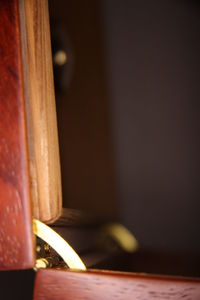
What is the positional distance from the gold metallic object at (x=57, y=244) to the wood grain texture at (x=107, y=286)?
Answer: 0.03 m

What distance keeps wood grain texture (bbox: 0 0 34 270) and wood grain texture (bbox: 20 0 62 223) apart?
16mm

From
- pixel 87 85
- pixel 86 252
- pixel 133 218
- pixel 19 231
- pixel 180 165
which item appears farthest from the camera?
pixel 133 218

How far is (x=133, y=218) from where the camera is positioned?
46.6 inches

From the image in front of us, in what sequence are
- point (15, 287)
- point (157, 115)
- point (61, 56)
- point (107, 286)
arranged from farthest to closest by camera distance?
1. point (157, 115)
2. point (15, 287)
3. point (61, 56)
4. point (107, 286)

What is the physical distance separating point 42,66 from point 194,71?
2.53 ft

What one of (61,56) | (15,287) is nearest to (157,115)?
(61,56)

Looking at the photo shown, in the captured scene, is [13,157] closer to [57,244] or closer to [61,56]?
[57,244]

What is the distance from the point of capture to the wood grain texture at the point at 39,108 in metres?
0.46

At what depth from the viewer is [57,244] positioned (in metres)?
0.47

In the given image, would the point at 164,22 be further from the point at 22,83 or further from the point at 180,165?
the point at 22,83

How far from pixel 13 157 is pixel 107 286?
0.21m

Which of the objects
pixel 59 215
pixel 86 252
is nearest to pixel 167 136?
pixel 86 252

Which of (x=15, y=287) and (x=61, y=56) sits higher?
(x=61, y=56)

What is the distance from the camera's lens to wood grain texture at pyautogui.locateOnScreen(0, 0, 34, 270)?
437 millimetres
